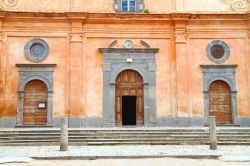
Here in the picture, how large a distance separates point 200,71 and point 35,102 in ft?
30.1

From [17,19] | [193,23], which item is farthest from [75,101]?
[193,23]

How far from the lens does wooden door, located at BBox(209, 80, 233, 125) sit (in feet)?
63.9

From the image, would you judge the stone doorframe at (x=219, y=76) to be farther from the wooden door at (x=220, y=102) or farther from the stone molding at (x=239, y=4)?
the stone molding at (x=239, y=4)

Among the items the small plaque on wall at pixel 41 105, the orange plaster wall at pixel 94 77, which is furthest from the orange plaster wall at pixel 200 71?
the small plaque on wall at pixel 41 105

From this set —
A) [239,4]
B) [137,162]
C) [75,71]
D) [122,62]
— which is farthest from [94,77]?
[137,162]

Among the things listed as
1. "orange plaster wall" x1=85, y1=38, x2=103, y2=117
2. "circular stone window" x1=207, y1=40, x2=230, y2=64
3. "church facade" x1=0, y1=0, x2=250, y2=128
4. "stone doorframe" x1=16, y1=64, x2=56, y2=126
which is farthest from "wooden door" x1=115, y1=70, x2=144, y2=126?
"circular stone window" x1=207, y1=40, x2=230, y2=64

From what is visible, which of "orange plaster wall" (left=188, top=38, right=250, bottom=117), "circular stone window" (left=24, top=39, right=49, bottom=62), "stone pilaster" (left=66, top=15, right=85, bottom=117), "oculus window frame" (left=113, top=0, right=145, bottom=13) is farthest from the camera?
"oculus window frame" (left=113, top=0, right=145, bottom=13)

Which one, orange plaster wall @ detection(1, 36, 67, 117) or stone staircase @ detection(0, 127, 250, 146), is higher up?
orange plaster wall @ detection(1, 36, 67, 117)

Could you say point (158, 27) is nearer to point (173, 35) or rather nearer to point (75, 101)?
point (173, 35)

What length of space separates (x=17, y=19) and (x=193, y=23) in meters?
9.70

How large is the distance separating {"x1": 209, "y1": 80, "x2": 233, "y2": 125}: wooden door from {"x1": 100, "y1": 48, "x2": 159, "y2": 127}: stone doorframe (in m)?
3.26

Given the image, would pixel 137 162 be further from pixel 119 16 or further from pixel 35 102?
pixel 119 16

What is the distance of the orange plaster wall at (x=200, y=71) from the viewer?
19.4m

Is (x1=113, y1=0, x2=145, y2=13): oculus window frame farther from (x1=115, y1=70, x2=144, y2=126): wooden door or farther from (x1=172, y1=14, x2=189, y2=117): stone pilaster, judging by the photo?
(x1=115, y1=70, x2=144, y2=126): wooden door
